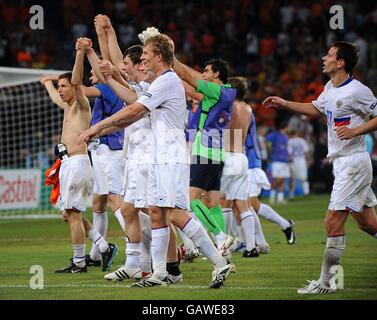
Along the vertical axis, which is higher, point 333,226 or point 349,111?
point 349,111

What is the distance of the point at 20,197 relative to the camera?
74.3 feet

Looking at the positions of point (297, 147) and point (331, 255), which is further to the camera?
point (297, 147)

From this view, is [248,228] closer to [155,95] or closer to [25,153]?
[155,95]

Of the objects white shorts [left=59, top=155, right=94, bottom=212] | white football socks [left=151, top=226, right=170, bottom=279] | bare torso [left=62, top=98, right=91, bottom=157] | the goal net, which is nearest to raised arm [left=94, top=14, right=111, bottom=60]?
bare torso [left=62, top=98, right=91, bottom=157]

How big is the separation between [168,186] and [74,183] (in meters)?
2.52

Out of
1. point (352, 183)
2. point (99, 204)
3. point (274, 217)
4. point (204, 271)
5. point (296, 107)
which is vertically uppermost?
point (296, 107)

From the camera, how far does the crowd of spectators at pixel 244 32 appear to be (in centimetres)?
3247

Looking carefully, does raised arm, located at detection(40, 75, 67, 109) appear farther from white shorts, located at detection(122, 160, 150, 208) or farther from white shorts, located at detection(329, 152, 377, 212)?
white shorts, located at detection(329, 152, 377, 212)

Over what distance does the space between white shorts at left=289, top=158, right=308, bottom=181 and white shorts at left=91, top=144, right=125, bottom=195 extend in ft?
57.6

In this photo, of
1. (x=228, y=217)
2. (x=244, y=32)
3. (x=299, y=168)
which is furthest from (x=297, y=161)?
(x=228, y=217)

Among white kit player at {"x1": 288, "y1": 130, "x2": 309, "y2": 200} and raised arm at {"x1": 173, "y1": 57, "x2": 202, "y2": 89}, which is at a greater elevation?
raised arm at {"x1": 173, "y1": 57, "x2": 202, "y2": 89}

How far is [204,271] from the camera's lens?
39.0 ft

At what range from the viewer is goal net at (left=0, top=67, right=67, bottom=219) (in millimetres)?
22328
